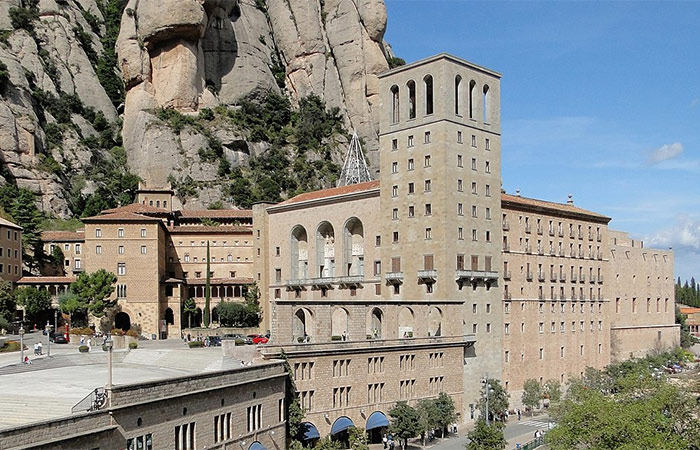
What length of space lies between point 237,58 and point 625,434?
334ft

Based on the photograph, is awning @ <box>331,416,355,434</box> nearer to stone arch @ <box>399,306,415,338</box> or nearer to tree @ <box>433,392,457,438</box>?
tree @ <box>433,392,457,438</box>

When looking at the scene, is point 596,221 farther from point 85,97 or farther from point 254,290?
point 85,97

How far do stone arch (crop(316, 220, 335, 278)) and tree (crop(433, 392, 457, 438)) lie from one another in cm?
2159

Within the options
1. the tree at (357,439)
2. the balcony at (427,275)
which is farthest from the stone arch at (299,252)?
the tree at (357,439)

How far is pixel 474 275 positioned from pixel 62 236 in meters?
49.7

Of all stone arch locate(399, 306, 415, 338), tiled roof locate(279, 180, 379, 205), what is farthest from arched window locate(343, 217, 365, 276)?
stone arch locate(399, 306, 415, 338)

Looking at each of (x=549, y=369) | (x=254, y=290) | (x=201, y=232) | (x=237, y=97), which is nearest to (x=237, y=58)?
(x=237, y=97)

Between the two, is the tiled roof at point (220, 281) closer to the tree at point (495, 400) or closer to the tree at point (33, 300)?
the tree at point (33, 300)

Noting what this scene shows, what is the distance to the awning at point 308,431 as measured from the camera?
44.4 meters

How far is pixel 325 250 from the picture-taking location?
246 ft

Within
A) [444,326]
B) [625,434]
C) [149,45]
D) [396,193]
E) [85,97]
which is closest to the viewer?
[625,434]

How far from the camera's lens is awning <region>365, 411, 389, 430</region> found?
5028cm

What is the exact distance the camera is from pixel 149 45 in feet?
377

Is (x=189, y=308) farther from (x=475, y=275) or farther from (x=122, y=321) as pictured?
(x=475, y=275)
